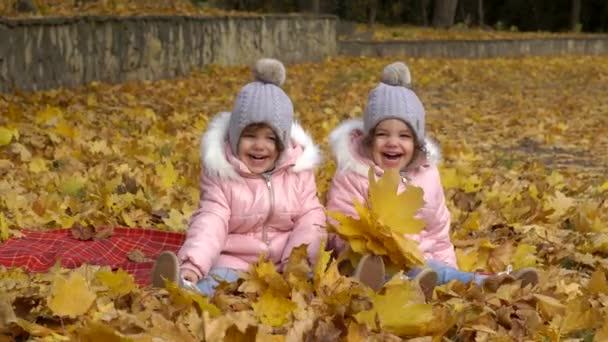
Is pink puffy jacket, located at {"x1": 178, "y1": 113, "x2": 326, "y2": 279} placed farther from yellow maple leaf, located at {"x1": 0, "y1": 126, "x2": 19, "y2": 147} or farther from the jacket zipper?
yellow maple leaf, located at {"x1": 0, "y1": 126, "x2": 19, "y2": 147}

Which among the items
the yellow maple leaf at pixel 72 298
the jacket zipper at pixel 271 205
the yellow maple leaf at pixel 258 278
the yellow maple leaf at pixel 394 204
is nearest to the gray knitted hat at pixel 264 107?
the jacket zipper at pixel 271 205

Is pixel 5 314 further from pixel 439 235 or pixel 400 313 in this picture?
pixel 439 235

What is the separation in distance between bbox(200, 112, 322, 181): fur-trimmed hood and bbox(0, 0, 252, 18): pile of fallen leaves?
7.77 meters

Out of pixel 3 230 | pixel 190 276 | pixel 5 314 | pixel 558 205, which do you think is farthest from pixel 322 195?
pixel 5 314

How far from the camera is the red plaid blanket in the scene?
12.8ft

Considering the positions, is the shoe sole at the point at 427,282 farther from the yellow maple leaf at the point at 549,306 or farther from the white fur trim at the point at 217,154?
the white fur trim at the point at 217,154

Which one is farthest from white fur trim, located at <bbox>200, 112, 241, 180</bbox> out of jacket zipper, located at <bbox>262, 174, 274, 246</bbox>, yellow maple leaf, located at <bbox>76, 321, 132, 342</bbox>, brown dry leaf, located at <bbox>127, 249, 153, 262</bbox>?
yellow maple leaf, located at <bbox>76, 321, 132, 342</bbox>

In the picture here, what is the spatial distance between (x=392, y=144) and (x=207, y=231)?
747mm

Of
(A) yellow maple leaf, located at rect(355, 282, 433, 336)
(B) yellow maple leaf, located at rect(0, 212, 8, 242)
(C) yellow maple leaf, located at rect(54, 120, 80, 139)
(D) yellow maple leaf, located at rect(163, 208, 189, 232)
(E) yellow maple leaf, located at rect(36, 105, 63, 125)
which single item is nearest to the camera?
(A) yellow maple leaf, located at rect(355, 282, 433, 336)

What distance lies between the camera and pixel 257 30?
1692 cm

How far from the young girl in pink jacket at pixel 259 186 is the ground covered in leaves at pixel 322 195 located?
346 mm

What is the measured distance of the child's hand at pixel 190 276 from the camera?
3559 millimetres

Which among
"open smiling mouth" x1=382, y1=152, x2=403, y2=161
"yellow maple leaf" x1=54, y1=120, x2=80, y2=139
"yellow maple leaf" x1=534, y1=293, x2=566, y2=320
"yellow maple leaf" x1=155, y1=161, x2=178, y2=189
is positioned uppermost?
"open smiling mouth" x1=382, y1=152, x2=403, y2=161

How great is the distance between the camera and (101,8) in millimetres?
14492
